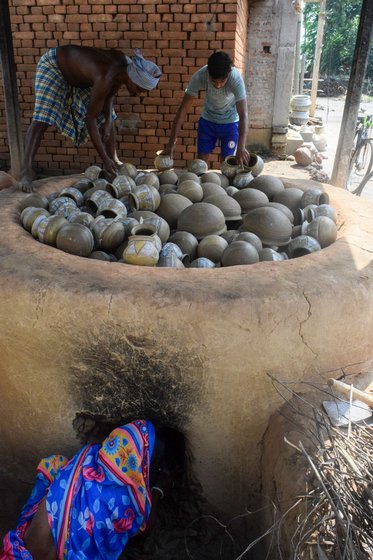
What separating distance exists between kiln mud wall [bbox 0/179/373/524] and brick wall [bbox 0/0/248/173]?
3.82 m

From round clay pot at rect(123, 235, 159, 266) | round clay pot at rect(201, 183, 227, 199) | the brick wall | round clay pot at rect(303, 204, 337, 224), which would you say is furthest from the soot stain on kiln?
the brick wall

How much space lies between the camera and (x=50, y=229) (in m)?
2.23

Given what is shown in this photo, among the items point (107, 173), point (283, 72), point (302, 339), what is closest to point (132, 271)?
point (302, 339)

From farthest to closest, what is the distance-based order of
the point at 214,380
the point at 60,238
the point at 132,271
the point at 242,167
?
the point at 242,167 < the point at 60,238 < the point at 132,271 < the point at 214,380

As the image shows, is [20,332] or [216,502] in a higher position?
[20,332]

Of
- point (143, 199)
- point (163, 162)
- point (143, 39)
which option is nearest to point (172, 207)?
point (143, 199)

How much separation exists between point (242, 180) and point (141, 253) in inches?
53.8

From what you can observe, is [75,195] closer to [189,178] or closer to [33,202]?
[33,202]

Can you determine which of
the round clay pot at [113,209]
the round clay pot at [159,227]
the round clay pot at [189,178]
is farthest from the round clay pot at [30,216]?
the round clay pot at [189,178]

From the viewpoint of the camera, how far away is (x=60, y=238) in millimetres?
2154

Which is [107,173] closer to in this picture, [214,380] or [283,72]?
[214,380]

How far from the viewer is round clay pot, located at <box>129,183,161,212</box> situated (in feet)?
8.61

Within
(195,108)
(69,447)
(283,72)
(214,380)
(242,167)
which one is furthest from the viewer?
(283,72)

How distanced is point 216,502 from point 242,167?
7.11 ft
